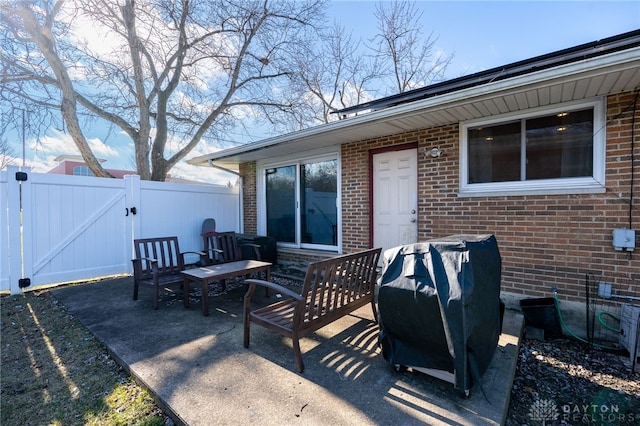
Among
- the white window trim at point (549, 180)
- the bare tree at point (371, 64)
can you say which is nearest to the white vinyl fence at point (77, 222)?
the white window trim at point (549, 180)

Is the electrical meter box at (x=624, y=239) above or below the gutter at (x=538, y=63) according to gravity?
below

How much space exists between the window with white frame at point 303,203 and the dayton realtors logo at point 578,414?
404 cm

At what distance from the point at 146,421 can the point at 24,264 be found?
4662mm

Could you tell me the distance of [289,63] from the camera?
11016 mm

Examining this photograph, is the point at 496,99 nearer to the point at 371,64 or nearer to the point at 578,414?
the point at 578,414

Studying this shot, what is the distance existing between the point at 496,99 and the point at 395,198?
2110 millimetres

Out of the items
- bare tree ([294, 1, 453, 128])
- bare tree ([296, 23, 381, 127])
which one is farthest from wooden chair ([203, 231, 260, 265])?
bare tree ([296, 23, 381, 127])

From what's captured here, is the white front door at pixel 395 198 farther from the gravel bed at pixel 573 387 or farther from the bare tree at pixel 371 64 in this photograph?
the bare tree at pixel 371 64

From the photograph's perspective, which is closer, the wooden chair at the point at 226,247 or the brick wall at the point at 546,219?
the brick wall at the point at 546,219

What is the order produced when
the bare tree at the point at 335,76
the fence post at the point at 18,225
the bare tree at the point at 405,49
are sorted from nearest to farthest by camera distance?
the fence post at the point at 18,225, the bare tree at the point at 405,49, the bare tree at the point at 335,76

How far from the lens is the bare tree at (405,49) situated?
36.0 ft

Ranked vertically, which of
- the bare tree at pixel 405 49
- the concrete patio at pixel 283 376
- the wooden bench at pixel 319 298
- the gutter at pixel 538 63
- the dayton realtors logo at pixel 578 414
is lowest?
the dayton realtors logo at pixel 578 414

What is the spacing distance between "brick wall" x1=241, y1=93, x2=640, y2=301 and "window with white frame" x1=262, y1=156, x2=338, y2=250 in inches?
56.9

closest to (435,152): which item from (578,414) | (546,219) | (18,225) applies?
(546,219)
